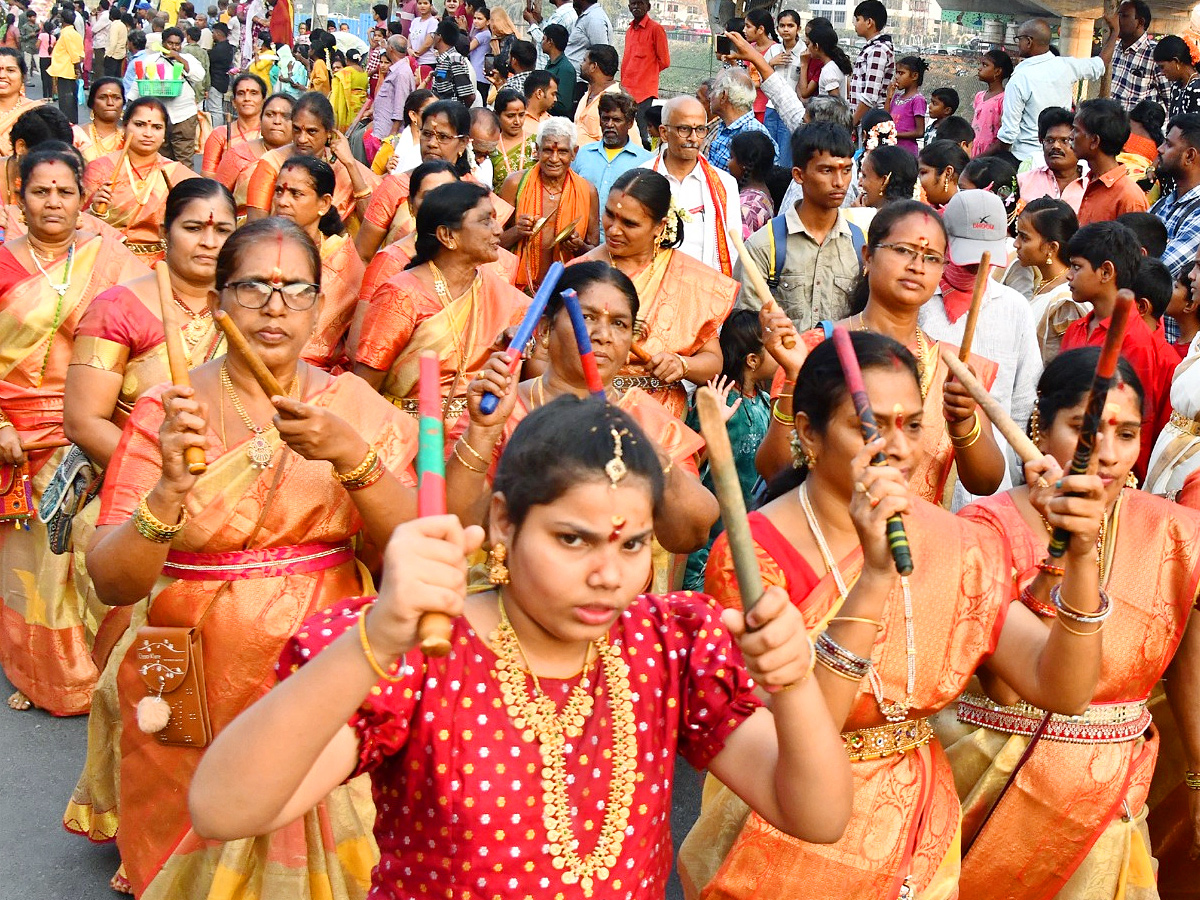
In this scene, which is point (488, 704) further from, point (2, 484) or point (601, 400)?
point (2, 484)

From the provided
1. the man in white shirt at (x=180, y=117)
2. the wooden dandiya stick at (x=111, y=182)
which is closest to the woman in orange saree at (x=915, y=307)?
the wooden dandiya stick at (x=111, y=182)

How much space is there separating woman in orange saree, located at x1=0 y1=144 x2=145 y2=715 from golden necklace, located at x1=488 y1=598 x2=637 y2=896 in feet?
12.2

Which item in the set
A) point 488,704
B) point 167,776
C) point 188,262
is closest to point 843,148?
point 188,262

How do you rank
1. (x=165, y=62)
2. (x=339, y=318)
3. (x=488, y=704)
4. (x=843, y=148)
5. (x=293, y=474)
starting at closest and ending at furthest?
(x=488, y=704)
(x=293, y=474)
(x=843, y=148)
(x=339, y=318)
(x=165, y=62)

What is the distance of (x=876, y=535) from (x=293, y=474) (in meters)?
1.63

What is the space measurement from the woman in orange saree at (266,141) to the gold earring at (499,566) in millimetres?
7206

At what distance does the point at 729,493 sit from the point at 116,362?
3024 millimetres

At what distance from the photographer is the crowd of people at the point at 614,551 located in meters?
2.10

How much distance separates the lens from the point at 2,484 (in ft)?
17.7

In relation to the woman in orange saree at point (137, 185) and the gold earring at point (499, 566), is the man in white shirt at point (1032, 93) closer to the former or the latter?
the woman in orange saree at point (137, 185)

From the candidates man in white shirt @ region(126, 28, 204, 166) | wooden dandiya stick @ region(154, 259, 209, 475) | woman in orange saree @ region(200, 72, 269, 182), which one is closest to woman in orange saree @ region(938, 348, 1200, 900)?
wooden dandiya stick @ region(154, 259, 209, 475)

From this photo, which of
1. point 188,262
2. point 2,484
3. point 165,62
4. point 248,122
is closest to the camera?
point 188,262

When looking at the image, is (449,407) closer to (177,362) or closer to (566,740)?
(177,362)

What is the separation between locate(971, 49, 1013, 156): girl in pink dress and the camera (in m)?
10.3
